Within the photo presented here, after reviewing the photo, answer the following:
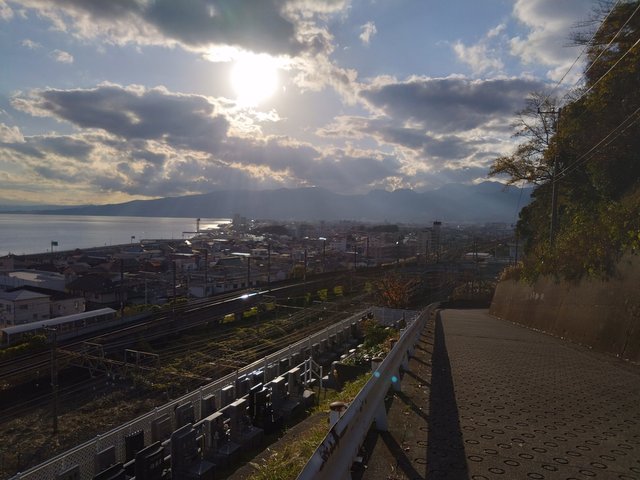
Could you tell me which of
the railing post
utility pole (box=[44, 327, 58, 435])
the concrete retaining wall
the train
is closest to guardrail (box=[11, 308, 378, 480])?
the railing post

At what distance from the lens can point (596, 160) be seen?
14.6 metres

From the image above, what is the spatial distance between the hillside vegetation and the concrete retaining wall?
0.34 meters

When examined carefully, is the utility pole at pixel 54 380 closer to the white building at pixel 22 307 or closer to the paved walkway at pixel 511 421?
the paved walkway at pixel 511 421

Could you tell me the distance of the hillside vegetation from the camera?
9219mm

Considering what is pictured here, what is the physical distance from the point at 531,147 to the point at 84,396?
18609 millimetres

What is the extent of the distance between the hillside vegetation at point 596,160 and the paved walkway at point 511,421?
11.6ft

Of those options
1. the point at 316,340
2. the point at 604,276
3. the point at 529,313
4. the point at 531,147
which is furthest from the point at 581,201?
the point at 316,340

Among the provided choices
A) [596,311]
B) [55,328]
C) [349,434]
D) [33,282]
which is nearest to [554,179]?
[596,311]

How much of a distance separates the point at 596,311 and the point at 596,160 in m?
8.01

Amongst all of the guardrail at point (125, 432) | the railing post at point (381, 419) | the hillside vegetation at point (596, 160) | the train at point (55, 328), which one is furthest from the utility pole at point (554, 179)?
the train at point (55, 328)

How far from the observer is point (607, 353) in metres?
7.51

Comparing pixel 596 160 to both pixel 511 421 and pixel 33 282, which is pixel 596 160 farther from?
pixel 33 282

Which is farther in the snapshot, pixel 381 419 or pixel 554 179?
pixel 554 179

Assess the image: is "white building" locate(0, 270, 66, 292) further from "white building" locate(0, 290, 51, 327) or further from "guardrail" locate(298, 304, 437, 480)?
"guardrail" locate(298, 304, 437, 480)
